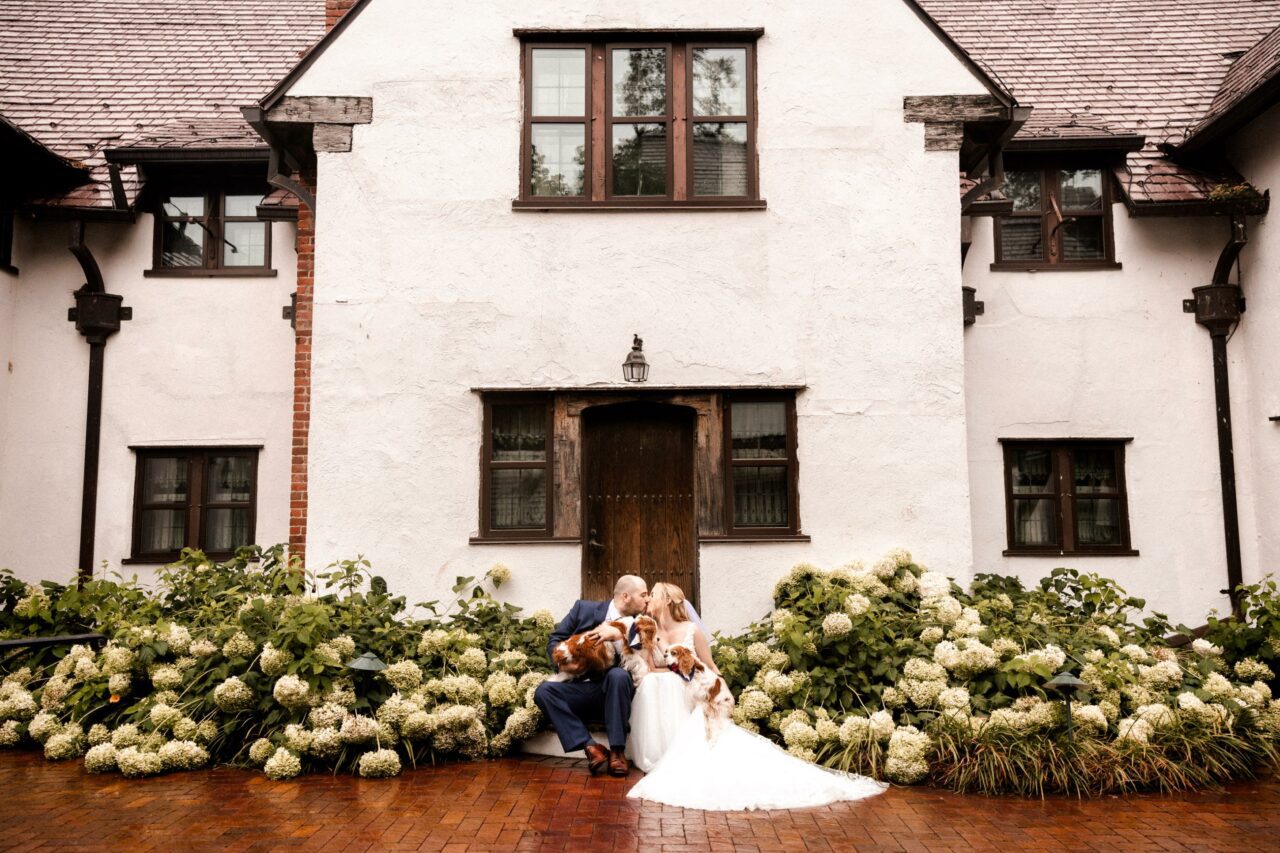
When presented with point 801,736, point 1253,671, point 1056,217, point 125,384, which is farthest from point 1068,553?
point 125,384

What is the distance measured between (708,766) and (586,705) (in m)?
1.19

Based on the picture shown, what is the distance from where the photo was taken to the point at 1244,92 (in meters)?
10.4

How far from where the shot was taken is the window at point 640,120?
934 cm

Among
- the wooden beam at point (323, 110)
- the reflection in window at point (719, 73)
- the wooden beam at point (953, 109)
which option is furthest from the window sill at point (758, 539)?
the wooden beam at point (323, 110)

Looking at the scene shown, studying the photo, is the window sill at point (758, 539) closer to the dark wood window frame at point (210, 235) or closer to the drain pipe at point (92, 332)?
the dark wood window frame at point (210, 235)

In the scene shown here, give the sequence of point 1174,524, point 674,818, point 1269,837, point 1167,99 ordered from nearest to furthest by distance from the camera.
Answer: point 1269,837
point 674,818
point 1174,524
point 1167,99

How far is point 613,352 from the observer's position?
29.9 feet

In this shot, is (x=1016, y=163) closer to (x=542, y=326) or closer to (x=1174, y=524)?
(x=1174, y=524)

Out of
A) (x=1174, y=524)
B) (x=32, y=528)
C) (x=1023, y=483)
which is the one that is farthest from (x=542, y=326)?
(x=1174, y=524)

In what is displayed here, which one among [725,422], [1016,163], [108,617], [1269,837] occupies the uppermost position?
[1016,163]

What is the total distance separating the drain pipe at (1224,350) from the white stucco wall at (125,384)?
10572 millimetres

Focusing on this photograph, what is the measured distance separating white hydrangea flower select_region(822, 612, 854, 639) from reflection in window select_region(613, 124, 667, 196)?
4282mm

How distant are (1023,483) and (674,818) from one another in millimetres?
7316

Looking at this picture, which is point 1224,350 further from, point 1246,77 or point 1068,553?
point 1246,77
